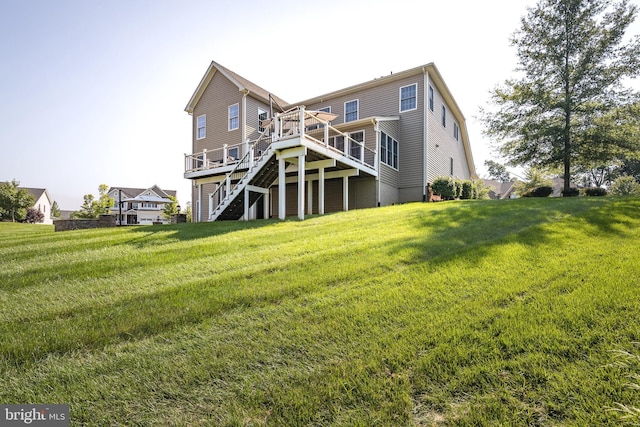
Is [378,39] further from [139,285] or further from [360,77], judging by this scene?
[139,285]

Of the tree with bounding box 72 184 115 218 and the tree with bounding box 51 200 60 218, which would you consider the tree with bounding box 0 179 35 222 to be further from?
the tree with bounding box 51 200 60 218

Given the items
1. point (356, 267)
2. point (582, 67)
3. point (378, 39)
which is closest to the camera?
point (356, 267)

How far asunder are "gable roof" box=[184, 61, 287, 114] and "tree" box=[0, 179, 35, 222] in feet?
105

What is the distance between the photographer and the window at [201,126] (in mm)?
20562

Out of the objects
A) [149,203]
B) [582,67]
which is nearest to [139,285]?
[582,67]

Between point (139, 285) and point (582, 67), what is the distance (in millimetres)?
21379

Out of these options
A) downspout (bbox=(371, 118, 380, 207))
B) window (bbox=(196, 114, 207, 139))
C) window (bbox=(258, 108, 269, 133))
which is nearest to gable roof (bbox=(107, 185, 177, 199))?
window (bbox=(196, 114, 207, 139))

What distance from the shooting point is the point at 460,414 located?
6.61ft

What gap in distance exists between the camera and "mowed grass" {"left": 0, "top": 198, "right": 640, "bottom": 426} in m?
2.15

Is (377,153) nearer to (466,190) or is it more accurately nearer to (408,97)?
(408,97)

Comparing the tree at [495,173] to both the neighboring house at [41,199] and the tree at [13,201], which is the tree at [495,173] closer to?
the tree at [13,201]

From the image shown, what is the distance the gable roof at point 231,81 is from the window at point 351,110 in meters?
4.39

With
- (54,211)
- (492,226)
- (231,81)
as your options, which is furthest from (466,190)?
(54,211)

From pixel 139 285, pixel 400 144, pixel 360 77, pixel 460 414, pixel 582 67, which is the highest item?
pixel 360 77
